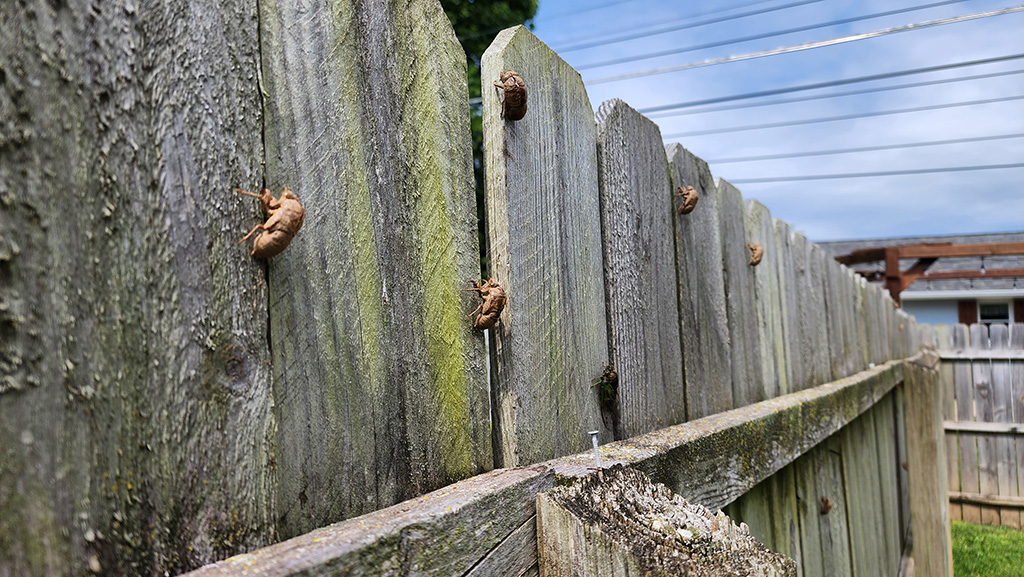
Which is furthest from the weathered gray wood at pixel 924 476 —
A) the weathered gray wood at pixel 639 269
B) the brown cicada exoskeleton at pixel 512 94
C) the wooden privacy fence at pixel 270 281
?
the brown cicada exoskeleton at pixel 512 94

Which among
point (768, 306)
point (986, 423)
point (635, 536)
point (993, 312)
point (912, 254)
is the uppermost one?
point (912, 254)

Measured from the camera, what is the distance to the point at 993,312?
774 inches

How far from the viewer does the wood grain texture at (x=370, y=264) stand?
2.67 feet

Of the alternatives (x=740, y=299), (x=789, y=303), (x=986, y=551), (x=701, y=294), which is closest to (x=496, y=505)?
(x=701, y=294)

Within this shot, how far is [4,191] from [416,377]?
0.53 m

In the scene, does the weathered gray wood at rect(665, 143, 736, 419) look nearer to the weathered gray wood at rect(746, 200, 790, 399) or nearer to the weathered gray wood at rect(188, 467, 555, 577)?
the weathered gray wood at rect(746, 200, 790, 399)

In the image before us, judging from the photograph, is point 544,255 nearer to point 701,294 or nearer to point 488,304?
point 488,304

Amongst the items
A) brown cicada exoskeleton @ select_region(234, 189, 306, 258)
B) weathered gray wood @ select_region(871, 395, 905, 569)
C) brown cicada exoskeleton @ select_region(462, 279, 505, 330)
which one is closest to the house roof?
weathered gray wood @ select_region(871, 395, 905, 569)

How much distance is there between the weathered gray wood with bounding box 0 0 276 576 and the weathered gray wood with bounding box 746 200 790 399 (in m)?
2.07

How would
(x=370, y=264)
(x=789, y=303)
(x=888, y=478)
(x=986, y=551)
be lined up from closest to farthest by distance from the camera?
(x=370, y=264), (x=789, y=303), (x=888, y=478), (x=986, y=551)

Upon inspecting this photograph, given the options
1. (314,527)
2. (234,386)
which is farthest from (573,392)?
(234,386)

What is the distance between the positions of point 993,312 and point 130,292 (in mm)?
23590

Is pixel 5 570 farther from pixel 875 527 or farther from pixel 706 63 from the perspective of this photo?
pixel 706 63

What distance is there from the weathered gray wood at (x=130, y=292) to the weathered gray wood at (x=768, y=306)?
2.07m
